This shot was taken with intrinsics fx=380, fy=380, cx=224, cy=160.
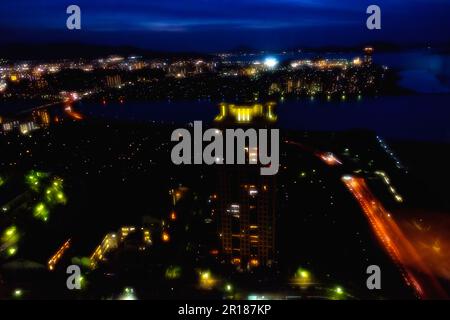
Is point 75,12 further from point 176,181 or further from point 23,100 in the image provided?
point 23,100

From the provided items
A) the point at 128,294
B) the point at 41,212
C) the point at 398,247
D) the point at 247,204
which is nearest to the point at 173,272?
the point at 128,294

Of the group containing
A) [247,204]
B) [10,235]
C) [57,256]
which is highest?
[247,204]

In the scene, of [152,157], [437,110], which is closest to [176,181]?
[152,157]

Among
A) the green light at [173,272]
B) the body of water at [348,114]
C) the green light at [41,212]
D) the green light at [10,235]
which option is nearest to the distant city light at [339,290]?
the green light at [173,272]

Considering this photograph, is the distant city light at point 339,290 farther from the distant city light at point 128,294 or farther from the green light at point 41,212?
the green light at point 41,212

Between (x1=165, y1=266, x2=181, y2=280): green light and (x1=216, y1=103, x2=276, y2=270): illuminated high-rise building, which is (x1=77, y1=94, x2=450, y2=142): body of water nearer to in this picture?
(x1=216, y1=103, x2=276, y2=270): illuminated high-rise building

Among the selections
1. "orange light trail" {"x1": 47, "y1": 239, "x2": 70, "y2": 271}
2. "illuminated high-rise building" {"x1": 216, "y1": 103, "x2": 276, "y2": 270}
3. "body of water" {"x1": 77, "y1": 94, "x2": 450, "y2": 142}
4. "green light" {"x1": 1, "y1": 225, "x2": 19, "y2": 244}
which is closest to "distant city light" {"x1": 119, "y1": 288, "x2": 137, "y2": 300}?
"illuminated high-rise building" {"x1": 216, "y1": 103, "x2": 276, "y2": 270}

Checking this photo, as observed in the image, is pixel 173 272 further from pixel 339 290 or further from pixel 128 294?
pixel 339 290

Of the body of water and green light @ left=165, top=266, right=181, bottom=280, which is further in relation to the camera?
the body of water
